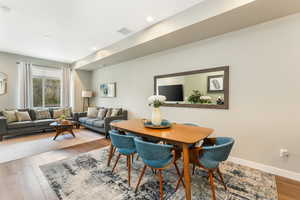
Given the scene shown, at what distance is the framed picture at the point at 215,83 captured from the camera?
9.70ft

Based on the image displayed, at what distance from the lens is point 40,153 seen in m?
3.23

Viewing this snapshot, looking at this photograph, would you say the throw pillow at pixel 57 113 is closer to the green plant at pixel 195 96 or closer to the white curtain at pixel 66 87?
the white curtain at pixel 66 87

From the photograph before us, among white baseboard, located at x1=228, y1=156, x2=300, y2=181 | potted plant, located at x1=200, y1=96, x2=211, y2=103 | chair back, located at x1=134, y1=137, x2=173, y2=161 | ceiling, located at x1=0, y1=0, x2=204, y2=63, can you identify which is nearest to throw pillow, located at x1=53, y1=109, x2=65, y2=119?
ceiling, located at x1=0, y1=0, x2=204, y2=63

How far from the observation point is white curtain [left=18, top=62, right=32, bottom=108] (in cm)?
525

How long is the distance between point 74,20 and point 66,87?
4193 millimetres

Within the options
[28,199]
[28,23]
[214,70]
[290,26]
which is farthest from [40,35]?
[290,26]

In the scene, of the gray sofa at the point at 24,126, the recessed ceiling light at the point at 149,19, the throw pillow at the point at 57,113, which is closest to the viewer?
the recessed ceiling light at the point at 149,19

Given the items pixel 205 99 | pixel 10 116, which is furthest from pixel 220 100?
pixel 10 116

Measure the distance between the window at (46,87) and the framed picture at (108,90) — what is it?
6.53 feet

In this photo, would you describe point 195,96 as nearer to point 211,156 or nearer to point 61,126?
point 211,156

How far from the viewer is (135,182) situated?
2102 millimetres

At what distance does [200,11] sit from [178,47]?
125cm

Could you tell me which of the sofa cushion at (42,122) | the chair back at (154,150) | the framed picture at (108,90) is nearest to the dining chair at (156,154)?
the chair back at (154,150)

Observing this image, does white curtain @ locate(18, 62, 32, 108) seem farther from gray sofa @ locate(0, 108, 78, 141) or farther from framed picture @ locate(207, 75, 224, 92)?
framed picture @ locate(207, 75, 224, 92)
